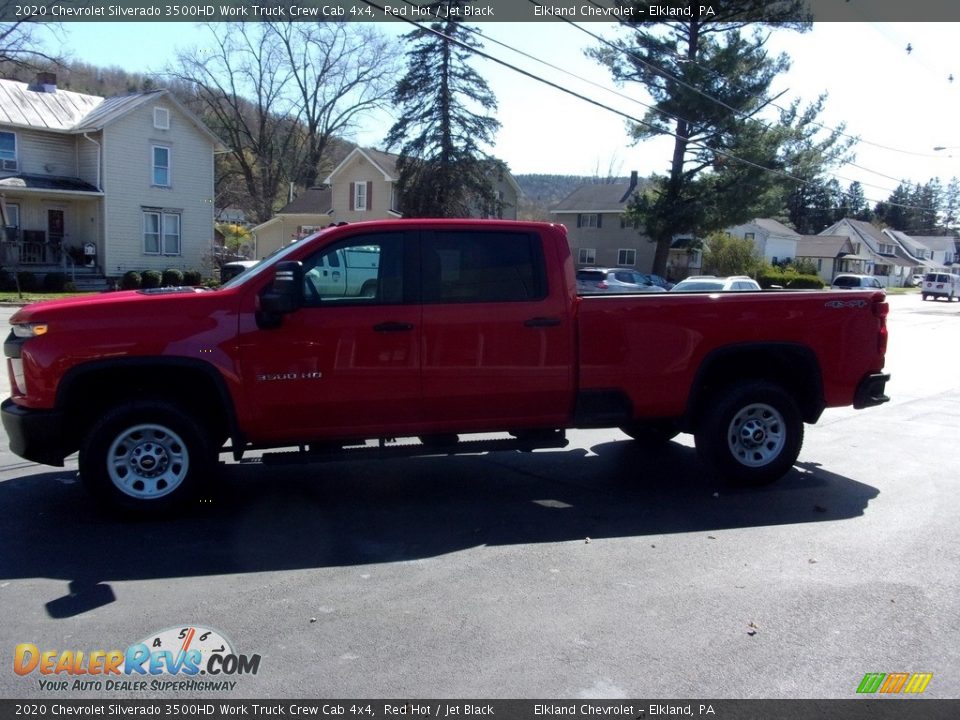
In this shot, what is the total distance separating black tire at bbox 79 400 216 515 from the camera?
579cm

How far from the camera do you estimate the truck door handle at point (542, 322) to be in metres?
6.37

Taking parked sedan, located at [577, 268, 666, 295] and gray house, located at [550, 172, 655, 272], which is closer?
parked sedan, located at [577, 268, 666, 295]

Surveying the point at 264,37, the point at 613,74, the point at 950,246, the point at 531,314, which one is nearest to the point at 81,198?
the point at 613,74

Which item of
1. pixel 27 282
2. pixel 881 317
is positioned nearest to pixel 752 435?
pixel 881 317

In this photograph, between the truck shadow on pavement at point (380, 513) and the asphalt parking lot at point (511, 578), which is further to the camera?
the truck shadow on pavement at point (380, 513)

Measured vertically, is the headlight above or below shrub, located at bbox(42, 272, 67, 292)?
above

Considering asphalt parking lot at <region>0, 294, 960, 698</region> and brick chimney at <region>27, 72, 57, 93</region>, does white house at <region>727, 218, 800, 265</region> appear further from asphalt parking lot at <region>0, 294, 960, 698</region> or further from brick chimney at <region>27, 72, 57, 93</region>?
asphalt parking lot at <region>0, 294, 960, 698</region>

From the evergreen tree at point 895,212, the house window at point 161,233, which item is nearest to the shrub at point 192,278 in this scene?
the house window at point 161,233

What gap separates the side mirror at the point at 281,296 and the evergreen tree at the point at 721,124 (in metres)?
27.8

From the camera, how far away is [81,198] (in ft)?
113

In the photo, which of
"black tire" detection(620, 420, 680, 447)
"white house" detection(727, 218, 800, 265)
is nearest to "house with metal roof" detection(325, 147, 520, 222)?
"white house" detection(727, 218, 800, 265)

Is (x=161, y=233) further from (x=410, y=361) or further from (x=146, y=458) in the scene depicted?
(x=410, y=361)

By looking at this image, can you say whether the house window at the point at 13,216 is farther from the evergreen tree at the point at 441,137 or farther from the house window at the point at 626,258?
the house window at the point at 626,258

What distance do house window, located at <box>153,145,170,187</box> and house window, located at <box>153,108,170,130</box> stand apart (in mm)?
840
